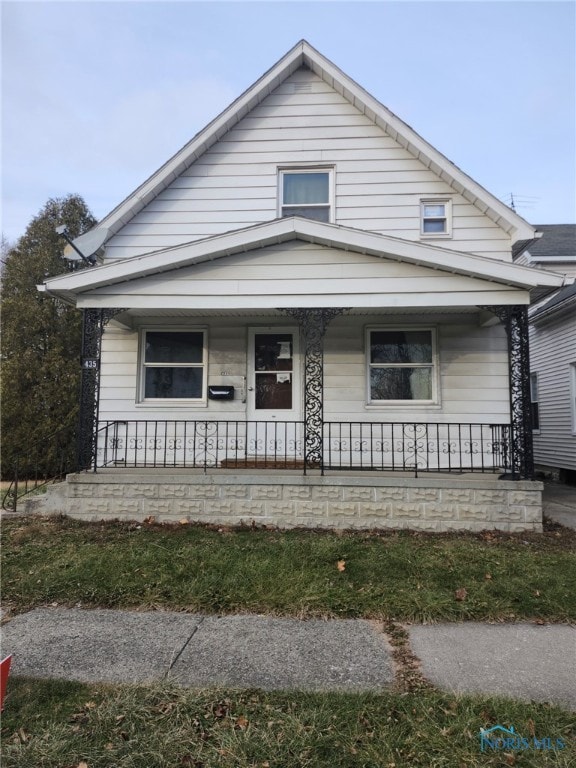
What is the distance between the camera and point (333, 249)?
650 cm

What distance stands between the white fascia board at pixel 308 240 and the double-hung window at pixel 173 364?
6.57ft

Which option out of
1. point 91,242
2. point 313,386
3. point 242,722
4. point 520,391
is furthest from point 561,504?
point 91,242

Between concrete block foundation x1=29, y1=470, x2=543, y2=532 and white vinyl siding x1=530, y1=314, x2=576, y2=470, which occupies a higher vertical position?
white vinyl siding x1=530, y1=314, x2=576, y2=470

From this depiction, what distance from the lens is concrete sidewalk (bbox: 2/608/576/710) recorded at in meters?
3.05

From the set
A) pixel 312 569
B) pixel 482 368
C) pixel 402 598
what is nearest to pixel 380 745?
pixel 402 598

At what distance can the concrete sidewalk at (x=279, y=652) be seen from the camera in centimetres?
305

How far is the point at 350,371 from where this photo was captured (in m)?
8.20

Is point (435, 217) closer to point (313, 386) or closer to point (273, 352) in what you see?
point (273, 352)

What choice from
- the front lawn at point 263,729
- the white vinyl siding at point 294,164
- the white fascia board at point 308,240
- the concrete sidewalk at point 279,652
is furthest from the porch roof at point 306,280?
the front lawn at point 263,729

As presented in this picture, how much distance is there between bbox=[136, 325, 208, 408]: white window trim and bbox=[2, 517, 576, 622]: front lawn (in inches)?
105

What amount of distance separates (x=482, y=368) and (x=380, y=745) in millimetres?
6705

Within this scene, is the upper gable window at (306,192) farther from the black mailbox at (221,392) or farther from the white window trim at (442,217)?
the black mailbox at (221,392)

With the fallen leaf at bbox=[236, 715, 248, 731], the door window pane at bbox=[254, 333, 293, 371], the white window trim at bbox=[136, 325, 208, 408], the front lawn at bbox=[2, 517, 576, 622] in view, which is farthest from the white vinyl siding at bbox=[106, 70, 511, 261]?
the fallen leaf at bbox=[236, 715, 248, 731]

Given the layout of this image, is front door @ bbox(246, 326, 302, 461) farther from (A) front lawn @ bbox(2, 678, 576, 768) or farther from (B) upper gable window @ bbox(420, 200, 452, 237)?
(A) front lawn @ bbox(2, 678, 576, 768)
